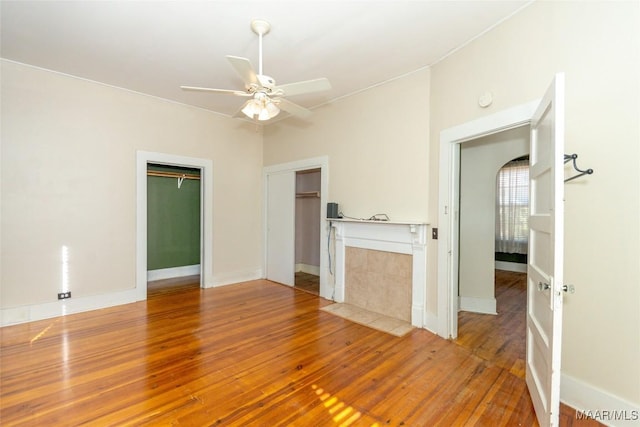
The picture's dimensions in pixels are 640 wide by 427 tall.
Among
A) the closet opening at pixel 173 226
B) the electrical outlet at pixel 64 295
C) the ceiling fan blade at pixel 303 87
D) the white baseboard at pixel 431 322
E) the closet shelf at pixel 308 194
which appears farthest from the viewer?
the closet shelf at pixel 308 194

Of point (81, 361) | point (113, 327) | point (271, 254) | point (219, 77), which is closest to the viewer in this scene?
point (81, 361)

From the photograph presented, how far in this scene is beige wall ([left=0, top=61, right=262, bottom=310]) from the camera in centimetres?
328

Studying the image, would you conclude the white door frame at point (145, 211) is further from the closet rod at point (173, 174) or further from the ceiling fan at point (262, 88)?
the ceiling fan at point (262, 88)

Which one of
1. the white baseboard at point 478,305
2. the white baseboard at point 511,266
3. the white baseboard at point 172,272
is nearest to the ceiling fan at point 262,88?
the white baseboard at point 478,305

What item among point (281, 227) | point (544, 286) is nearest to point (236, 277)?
point (281, 227)

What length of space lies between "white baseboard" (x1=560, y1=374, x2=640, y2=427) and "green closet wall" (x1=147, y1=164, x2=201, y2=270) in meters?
6.11

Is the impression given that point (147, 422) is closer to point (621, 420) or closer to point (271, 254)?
point (621, 420)

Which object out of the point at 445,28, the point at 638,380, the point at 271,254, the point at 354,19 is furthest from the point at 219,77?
the point at 638,380

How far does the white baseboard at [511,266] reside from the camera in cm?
654

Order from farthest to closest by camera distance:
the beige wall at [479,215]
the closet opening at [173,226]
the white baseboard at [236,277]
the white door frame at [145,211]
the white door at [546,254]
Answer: the closet opening at [173,226] → the white baseboard at [236,277] → the white door frame at [145,211] → the beige wall at [479,215] → the white door at [546,254]

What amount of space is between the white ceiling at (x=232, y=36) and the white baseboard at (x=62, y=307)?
9.52 feet

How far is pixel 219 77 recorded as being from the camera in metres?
3.51

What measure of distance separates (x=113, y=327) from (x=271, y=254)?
2.69 meters

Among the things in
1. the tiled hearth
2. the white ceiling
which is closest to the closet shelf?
the tiled hearth
